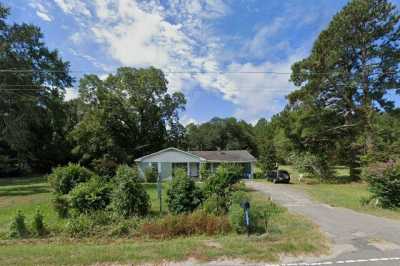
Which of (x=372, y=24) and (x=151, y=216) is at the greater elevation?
(x=372, y=24)

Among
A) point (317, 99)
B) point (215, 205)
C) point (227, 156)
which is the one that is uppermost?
point (317, 99)

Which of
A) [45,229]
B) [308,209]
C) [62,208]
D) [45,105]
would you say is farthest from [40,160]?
[308,209]

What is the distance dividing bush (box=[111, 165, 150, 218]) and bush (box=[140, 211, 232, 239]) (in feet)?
5.32

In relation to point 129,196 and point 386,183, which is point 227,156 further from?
point 129,196

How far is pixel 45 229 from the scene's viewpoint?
786 centimetres

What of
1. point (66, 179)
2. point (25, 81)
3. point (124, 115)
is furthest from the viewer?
point (124, 115)

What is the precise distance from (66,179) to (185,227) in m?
6.96

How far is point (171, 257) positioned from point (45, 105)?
2444 cm

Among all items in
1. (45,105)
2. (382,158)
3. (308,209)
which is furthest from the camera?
(45,105)

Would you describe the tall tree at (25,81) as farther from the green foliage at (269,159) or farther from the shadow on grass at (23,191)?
the green foliage at (269,159)

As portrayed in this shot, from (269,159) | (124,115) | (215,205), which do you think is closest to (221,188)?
(215,205)

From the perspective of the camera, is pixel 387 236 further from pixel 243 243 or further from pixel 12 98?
pixel 12 98

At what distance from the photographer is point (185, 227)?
299 inches

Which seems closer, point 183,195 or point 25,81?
point 183,195
